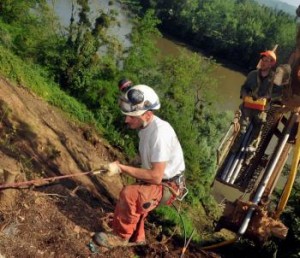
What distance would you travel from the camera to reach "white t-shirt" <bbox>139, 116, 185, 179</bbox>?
14.9ft

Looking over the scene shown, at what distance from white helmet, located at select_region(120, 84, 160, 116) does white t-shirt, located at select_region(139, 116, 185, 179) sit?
193mm

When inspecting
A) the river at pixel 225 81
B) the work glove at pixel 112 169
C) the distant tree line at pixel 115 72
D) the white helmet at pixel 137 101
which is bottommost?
the river at pixel 225 81

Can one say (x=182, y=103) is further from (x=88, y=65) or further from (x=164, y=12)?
(x=164, y=12)

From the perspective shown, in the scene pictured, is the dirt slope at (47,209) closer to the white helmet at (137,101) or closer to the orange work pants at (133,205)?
the orange work pants at (133,205)

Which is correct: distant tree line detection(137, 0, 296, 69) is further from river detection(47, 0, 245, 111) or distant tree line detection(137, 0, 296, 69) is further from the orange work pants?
the orange work pants

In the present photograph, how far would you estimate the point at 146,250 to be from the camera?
5.66m

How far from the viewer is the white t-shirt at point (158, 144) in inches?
179

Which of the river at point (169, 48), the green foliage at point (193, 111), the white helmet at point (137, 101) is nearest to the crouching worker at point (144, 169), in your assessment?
the white helmet at point (137, 101)

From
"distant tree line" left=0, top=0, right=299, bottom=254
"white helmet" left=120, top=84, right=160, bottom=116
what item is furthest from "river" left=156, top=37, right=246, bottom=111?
"white helmet" left=120, top=84, right=160, bottom=116

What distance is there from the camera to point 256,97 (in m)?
7.84

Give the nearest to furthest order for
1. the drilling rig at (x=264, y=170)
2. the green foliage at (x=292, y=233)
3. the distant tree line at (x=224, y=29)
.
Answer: the drilling rig at (x=264, y=170) → the green foliage at (x=292, y=233) → the distant tree line at (x=224, y=29)

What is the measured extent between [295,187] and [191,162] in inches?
452

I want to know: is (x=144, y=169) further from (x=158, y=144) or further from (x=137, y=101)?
(x=137, y=101)

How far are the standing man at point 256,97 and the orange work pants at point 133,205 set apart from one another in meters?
3.49
